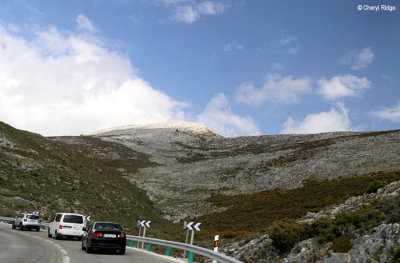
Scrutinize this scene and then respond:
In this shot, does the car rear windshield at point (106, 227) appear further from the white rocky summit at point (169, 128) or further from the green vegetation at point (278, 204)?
the white rocky summit at point (169, 128)

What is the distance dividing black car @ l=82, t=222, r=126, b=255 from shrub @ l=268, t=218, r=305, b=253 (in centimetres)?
692

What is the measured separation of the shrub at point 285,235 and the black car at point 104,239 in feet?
22.7

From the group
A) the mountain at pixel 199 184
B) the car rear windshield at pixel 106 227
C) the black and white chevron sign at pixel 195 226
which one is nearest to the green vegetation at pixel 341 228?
the black and white chevron sign at pixel 195 226

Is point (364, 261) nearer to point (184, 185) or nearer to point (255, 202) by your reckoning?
point (255, 202)

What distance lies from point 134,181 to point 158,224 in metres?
23.1

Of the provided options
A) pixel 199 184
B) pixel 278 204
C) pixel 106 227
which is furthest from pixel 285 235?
pixel 199 184

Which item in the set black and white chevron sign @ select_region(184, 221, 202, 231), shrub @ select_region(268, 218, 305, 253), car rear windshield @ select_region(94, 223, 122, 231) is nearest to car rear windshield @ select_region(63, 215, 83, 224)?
car rear windshield @ select_region(94, 223, 122, 231)

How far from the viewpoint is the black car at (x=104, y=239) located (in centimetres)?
1648

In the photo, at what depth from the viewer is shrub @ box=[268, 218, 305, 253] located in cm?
1441

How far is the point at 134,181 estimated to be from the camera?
231ft

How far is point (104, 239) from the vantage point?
54.4 ft

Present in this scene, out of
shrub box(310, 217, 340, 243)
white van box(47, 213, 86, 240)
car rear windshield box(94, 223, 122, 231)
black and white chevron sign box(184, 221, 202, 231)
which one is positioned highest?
shrub box(310, 217, 340, 243)

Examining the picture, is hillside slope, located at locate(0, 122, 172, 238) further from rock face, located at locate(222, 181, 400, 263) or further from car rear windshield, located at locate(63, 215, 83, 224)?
rock face, located at locate(222, 181, 400, 263)

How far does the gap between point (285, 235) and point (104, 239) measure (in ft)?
26.4
